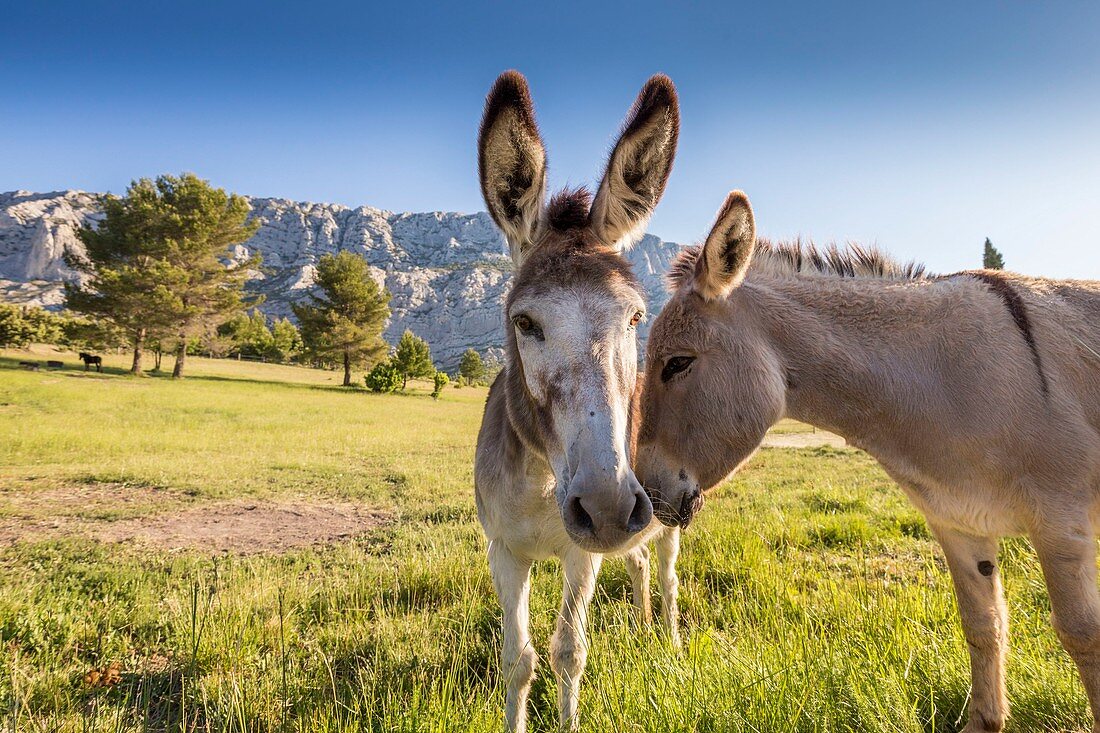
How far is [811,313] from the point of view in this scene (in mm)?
2820

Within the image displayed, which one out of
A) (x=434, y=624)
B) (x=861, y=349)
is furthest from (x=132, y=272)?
(x=861, y=349)

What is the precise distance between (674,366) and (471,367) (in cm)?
6670

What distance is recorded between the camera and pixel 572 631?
10.1 feet

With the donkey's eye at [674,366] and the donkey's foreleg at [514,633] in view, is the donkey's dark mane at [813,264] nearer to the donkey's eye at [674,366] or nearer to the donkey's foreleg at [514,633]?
the donkey's eye at [674,366]

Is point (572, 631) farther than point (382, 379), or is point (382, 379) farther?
point (382, 379)

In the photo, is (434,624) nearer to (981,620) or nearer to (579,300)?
(579,300)

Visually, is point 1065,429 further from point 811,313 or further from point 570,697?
point 570,697

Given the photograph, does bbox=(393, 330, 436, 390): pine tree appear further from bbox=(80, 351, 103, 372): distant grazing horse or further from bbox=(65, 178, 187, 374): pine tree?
bbox=(80, 351, 103, 372): distant grazing horse

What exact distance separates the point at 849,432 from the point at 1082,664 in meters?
1.33

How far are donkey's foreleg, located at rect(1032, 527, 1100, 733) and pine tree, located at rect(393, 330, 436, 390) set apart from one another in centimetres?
4609

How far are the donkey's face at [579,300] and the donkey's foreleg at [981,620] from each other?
2.16m

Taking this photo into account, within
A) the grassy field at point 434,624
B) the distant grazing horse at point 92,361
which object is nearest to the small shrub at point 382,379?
the distant grazing horse at point 92,361

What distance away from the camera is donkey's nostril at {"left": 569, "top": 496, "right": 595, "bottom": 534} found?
185cm

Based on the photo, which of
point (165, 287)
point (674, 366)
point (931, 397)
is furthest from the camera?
point (165, 287)
